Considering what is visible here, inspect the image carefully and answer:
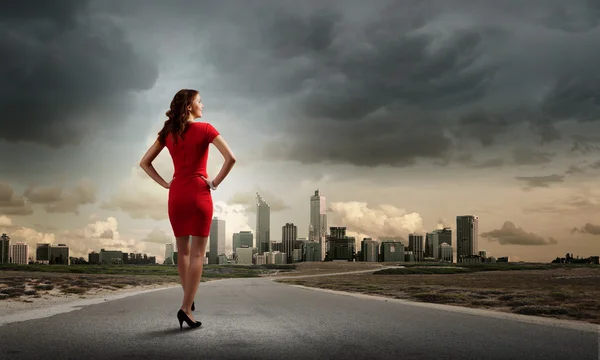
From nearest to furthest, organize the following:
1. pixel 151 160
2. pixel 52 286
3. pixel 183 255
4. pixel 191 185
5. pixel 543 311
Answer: pixel 191 185 < pixel 183 255 < pixel 151 160 < pixel 543 311 < pixel 52 286

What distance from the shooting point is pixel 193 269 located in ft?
27.3

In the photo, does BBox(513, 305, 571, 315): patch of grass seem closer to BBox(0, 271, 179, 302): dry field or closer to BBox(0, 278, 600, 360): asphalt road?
BBox(0, 278, 600, 360): asphalt road

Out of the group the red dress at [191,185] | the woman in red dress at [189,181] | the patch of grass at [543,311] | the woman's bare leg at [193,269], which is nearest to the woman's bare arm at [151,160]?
the woman in red dress at [189,181]

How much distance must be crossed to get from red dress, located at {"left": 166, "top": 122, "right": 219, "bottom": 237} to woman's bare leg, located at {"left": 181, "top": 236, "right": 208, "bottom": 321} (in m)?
0.17

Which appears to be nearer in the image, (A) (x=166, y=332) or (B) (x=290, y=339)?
(B) (x=290, y=339)

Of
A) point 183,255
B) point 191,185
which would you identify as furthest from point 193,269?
point 191,185

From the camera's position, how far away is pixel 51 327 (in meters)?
9.01

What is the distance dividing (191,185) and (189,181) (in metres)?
0.08

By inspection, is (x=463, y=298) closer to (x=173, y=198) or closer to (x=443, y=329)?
(x=443, y=329)

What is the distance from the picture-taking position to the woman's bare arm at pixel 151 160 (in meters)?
8.59

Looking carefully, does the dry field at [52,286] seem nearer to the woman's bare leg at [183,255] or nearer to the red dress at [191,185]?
the woman's bare leg at [183,255]

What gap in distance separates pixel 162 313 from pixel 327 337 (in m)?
5.29

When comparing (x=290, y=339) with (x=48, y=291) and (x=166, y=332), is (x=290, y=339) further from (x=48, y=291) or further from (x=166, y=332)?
(x=48, y=291)

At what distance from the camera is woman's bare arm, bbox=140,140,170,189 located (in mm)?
8586
